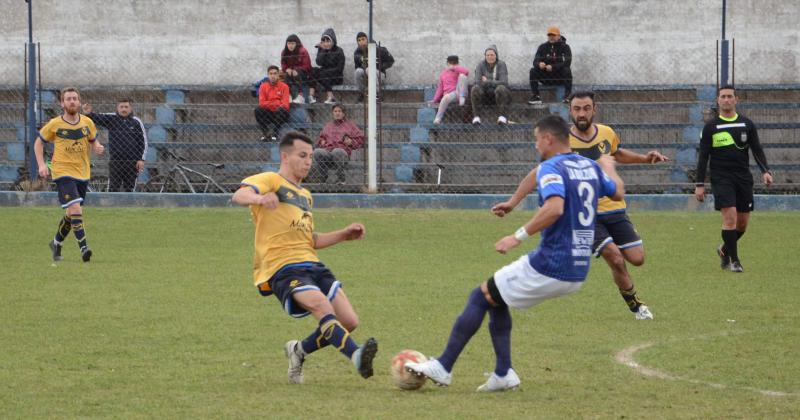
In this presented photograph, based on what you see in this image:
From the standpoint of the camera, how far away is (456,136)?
75.8 ft

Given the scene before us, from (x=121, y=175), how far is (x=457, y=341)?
15879 mm

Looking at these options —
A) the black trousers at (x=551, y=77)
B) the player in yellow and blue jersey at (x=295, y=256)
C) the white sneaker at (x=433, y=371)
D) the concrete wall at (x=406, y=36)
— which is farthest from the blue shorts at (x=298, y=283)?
the concrete wall at (x=406, y=36)

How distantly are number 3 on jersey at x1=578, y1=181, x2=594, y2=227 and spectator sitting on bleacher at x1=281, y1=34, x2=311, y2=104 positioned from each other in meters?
17.0

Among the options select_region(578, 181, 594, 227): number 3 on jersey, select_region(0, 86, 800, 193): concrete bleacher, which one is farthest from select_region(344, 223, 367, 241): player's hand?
select_region(0, 86, 800, 193): concrete bleacher

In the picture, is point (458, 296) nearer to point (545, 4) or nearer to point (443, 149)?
point (443, 149)

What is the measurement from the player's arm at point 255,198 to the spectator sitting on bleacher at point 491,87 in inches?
608

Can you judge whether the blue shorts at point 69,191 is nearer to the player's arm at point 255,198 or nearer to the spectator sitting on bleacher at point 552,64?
the player's arm at point 255,198

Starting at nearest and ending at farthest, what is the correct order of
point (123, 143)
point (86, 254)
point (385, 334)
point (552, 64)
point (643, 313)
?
point (385, 334) < point (643, 313) < point (86, 254) < point (123, 143) < point (552, 64)

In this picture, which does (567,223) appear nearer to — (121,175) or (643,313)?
(643,313)

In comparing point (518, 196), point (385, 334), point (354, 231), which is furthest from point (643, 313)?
point (354, 231)

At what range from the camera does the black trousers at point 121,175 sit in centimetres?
2206

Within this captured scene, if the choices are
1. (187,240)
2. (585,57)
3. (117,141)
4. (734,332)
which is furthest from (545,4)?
(734,332)

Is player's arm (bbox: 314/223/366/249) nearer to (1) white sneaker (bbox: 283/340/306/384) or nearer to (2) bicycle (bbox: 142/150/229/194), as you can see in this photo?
(1) white sneaker (bbox: 283/340/306/384)

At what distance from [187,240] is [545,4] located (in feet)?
37.8
